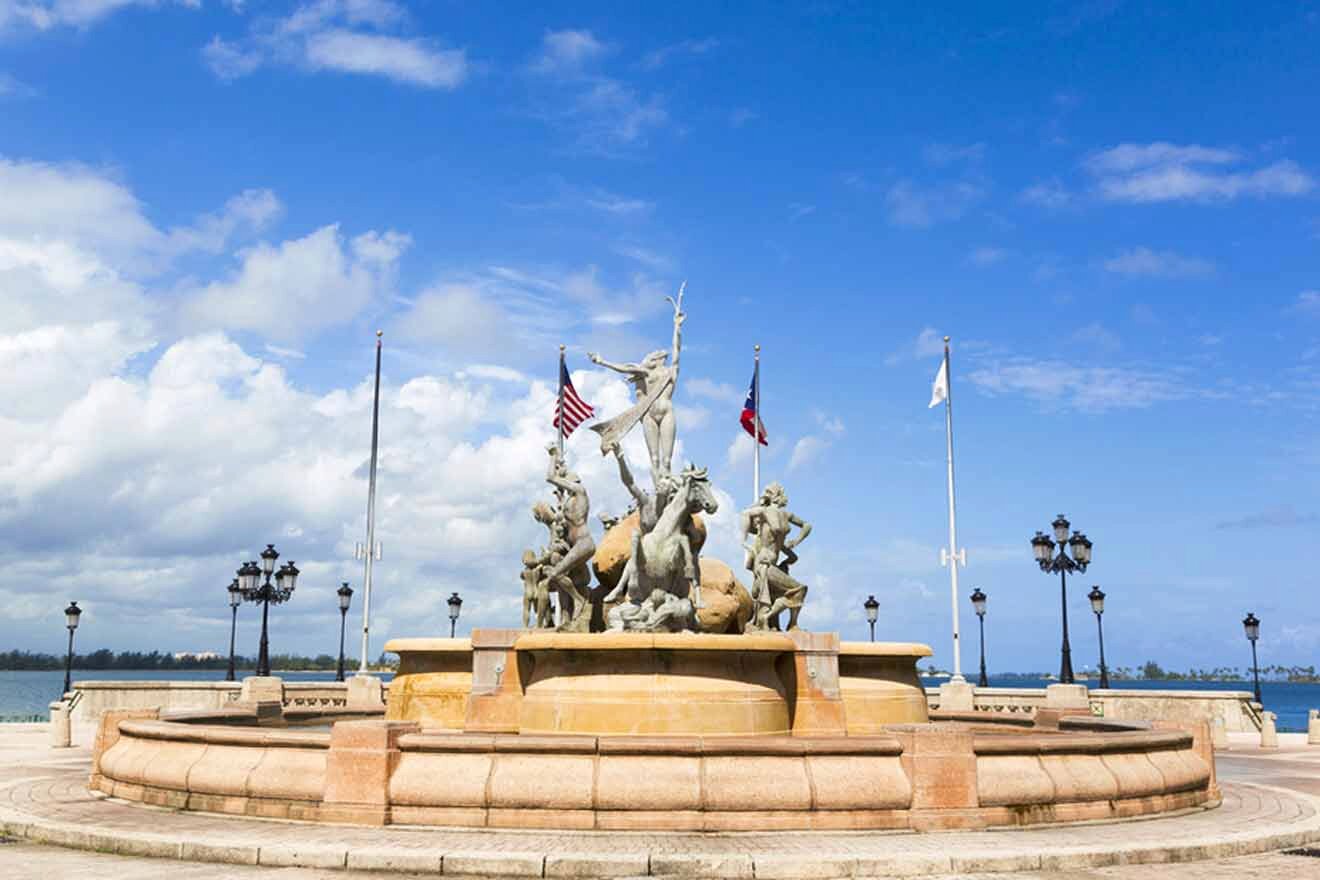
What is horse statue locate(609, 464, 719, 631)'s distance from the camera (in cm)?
1655

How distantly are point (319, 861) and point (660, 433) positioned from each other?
12266 millimetres

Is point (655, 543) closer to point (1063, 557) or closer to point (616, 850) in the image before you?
point (616, 850)

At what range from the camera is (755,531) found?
66.1 feet

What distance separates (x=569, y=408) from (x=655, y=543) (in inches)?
468

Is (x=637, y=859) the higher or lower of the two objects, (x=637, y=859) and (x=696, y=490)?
the lower

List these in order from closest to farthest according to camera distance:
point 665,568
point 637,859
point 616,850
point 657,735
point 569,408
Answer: point 637,859, point 616,850, point 657,735, point 665,568, point 569,408

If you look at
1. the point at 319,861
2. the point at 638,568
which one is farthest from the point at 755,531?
the point at 319,861

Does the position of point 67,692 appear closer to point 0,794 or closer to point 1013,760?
point 0,794

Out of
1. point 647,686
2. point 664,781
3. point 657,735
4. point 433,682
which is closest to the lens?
point 664,781

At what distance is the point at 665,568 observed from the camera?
16.6 metres

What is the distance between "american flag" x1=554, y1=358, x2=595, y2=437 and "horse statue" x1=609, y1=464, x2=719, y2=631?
11.2m

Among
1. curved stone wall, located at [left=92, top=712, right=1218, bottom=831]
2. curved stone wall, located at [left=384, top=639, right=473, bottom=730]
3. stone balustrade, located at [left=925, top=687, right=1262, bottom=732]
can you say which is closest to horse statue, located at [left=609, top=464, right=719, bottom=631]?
curved stone wall, located at [left=384, top=639, right=473, bottom=730]

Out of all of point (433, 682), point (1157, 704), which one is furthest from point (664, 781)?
point (1157, 704)

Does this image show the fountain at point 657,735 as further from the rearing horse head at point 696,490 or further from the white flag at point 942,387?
the white flag at point 942,387
